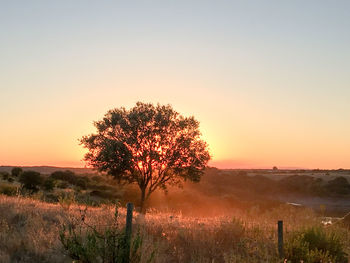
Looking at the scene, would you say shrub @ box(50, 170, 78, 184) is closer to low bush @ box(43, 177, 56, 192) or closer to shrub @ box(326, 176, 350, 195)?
low bush @ box(43, 177, 56, 192)

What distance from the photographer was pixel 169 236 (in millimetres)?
15617

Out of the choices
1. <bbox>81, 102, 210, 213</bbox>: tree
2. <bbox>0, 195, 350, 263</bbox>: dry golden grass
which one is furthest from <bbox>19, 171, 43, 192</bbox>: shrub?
<bbox>0, 195, 350, 263</bbox>: dry golden grass

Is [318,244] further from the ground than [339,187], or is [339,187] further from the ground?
[318,244]

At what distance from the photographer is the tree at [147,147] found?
3356 cm

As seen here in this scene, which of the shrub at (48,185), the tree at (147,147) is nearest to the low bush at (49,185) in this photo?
the shrub at (48,185)

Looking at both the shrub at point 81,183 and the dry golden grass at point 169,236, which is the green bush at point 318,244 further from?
the shrub at point 81,183

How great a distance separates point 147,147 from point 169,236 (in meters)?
18.7

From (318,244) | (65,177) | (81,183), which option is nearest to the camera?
(318,244)

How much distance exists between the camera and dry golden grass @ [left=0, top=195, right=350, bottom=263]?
12.8 m

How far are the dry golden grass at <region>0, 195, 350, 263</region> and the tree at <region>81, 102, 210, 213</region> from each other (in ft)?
49.2

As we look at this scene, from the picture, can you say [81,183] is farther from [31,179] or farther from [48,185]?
[48,185]

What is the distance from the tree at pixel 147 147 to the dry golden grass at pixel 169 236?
590 inches

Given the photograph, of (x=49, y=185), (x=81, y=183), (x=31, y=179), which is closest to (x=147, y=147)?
(x=49, y=185)

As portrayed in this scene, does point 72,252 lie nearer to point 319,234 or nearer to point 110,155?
point 319,234
